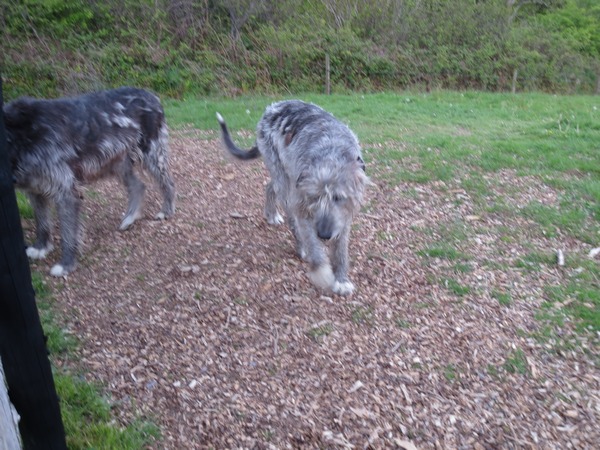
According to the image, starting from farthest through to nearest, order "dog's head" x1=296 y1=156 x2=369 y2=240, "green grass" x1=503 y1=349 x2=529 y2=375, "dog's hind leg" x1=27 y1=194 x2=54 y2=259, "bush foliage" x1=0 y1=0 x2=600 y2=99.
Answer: "bush foliage" x1=0 y1=0 x2=600 y2=99 < "dog's hind leg" x1=27 y1=194 x2=54 y2=259 < "dog's head" x1=296 y1=156 x2=369 y2=240 < "green grass" x1=503 y1=349 x2=529 y2=375

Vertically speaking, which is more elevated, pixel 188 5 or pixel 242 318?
pixel 188 5

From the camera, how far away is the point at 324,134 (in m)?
4.77

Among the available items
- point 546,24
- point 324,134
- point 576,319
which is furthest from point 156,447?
point 546,24

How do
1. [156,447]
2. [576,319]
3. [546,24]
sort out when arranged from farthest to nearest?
[546,24] < [576,319] < [156,447]

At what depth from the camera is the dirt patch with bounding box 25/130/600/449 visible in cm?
335

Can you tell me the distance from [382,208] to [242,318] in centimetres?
274

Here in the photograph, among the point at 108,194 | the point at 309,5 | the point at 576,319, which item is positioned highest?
the point at 309,5

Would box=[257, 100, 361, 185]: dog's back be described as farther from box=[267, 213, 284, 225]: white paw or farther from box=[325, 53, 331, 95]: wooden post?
box=[325, 53, 331, 95]: wooden post

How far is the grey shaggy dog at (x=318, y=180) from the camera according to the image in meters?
4.26

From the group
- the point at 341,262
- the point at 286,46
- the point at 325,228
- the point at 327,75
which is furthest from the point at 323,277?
the point at 286,46

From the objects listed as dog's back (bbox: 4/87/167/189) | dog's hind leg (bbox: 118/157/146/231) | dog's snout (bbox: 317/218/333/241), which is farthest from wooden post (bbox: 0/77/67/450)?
dog's hind leg (bbox: 118/157/146/231)

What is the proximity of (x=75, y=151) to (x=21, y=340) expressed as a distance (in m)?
3.30

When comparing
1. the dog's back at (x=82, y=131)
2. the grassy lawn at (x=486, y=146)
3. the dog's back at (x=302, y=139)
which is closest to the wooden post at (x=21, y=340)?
the dog's back at (x=302, y=139)

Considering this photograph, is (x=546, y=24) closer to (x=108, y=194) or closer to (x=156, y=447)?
(x=108, y=194)
